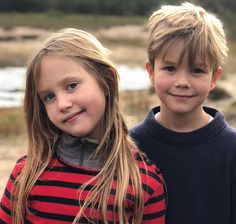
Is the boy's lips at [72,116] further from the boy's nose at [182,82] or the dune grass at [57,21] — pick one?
the dune grass at [57,21]

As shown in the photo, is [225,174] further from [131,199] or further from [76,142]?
[76,142]

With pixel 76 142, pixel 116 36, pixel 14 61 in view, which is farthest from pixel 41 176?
pixel 116 36

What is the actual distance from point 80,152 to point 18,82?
15.9m

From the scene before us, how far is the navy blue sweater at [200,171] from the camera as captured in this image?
7.97ft

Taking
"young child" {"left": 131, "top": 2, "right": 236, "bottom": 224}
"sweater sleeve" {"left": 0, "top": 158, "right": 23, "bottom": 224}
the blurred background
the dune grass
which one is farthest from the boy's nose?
the dune grass

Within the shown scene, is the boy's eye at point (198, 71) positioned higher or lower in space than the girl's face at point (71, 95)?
higher

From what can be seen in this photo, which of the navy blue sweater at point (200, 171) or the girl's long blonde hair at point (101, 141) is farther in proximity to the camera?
the navy blue sweater at point (200, 171)

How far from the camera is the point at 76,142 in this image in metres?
2.35

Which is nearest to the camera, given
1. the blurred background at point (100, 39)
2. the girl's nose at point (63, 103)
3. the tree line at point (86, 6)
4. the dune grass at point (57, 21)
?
the girl's nose at point (63, 103)

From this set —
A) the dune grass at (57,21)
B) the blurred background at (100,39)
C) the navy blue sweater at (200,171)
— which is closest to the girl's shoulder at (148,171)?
the navy blue sweater at (200,171)

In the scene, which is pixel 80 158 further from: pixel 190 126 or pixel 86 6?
pixel 86 6

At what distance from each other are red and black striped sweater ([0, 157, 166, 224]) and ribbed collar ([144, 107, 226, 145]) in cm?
19

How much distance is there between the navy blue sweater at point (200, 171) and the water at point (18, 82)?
10.0m

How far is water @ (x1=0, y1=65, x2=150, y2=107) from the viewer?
49.4ft
